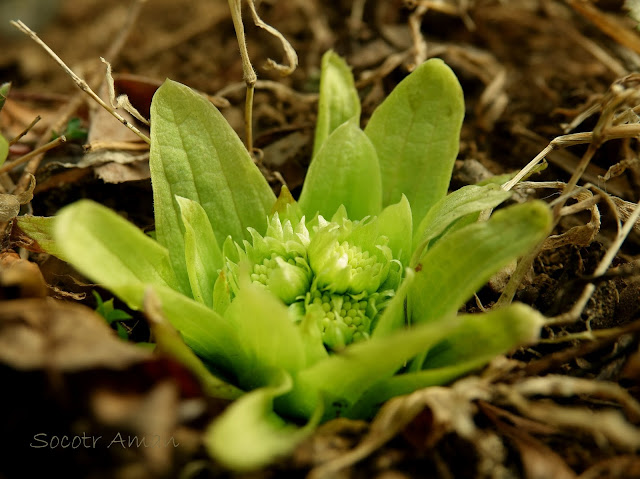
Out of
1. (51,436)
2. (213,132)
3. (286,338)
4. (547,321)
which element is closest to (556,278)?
(547,321)

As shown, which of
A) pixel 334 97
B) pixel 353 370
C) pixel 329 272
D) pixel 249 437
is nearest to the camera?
pixel 249 437

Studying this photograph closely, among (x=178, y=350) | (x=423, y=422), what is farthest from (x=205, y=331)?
(x=423, y=422)

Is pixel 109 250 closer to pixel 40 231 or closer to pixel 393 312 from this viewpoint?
pixel 40 231

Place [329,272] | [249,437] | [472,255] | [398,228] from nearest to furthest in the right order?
[249,437]
[472,255]
[329,272]
[398,228]

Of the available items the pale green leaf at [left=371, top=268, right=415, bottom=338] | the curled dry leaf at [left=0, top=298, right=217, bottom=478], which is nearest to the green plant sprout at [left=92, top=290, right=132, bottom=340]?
the curled dry leaf at [left=0, top=298, right=217, bottom=478]

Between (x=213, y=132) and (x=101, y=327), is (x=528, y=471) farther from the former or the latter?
(x=213, y=132)
